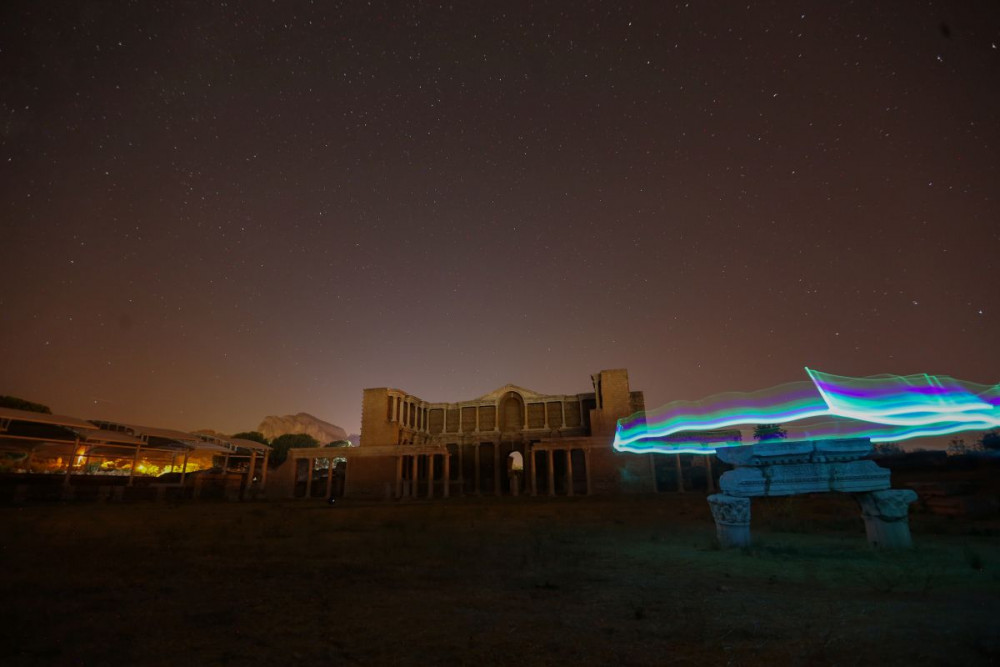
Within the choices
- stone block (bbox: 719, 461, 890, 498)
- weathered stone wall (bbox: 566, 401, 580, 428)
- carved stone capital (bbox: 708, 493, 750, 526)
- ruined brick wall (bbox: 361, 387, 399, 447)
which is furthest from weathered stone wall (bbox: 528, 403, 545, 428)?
stone block (bbox: 719, 461, 890, 498)

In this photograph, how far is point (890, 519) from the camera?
9445mm

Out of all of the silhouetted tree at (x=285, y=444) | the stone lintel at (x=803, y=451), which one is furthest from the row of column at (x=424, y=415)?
the silhouetted tree at (x=285, y=444)

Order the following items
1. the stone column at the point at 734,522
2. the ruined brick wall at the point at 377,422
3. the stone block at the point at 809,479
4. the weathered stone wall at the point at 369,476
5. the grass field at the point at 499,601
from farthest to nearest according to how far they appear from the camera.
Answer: the ruined brick wall at the point at 377,422 → the weathered stone wall at the point at 369,476 → the stone column at the point at 734,522 → the stone block at the point at 809,479 → the grass field at the point at 499,601

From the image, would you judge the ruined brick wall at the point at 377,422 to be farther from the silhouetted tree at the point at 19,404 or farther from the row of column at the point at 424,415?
the silhouetted tree at the point at 19,404

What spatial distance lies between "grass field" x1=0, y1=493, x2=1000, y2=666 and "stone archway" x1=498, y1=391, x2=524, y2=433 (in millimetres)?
38790

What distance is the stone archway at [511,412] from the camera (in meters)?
50.4

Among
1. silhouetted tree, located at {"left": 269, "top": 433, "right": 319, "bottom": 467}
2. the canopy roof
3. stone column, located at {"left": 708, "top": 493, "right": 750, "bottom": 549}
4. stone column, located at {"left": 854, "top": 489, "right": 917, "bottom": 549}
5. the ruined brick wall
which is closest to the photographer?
stone column, located at {"left": 854, "top": 489, "right": 917, "bottom": 549}

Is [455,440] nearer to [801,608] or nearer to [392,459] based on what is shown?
[392,459]

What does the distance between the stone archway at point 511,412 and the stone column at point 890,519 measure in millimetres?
41097

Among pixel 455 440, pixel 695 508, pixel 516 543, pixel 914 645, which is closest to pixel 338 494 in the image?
pixel 455 440

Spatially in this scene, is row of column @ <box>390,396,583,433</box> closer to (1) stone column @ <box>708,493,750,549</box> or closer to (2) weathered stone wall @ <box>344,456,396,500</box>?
(2) weathered stone wall @ <box>344,456,396,500</box>

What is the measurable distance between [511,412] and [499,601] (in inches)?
1779

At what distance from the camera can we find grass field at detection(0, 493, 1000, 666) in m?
4.25

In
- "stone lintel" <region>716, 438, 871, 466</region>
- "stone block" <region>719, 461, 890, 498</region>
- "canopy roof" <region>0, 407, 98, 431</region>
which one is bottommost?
"stone block" <region>719, 461, 890, 498</region>
